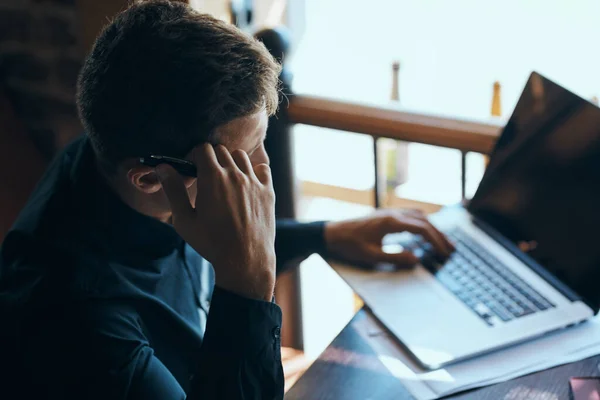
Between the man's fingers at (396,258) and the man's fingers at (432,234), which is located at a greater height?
the man's fingers at (432,234)

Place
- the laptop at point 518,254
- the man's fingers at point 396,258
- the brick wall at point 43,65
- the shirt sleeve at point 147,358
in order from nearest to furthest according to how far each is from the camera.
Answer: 1. the shirt sleeve at point 147,358
2. the laptop at point 518,254
3. the man's fingers at point 396,258
4. the brick wall at point 43,65

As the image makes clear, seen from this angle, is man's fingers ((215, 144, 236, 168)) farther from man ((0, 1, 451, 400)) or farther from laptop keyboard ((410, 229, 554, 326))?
laptop keyboard ((410, 229, 554, 326))

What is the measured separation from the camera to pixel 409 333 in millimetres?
990

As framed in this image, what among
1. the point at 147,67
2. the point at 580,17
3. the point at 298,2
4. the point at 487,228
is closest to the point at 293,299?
the point at 487,228

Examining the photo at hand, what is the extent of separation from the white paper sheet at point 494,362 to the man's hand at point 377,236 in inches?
7.2

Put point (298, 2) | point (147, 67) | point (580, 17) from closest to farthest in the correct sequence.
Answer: point (147, 67) → point (298, 2) → point (580, 17)

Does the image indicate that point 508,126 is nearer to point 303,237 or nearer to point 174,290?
point 303,237

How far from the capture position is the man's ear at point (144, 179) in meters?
0.96

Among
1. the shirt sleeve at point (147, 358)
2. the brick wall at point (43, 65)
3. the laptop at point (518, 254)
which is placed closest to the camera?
the shirt sleeve at point (147, 358)

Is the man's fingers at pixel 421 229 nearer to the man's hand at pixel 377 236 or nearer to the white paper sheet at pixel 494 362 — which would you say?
the man's hand at pixel 377 236

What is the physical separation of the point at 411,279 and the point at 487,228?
0.62 ft

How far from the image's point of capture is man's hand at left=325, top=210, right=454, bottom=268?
1.15m

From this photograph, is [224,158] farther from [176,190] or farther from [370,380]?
[370,380]

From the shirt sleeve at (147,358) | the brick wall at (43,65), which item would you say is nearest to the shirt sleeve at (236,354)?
the shirt sleeve at (147,358)
